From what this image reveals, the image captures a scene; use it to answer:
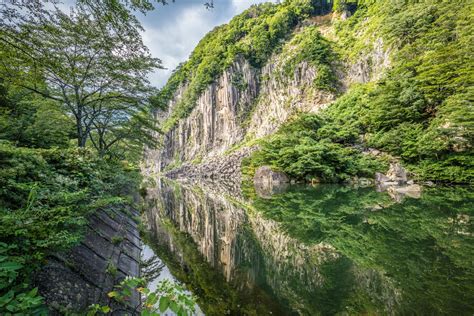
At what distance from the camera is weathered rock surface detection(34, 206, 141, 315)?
109 inches

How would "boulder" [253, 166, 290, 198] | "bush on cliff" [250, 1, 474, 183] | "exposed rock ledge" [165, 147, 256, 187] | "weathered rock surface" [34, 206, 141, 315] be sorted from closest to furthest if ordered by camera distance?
"weathered rock surface" [34, 206, 141, 315], "bush on cliff" [250, 1, 474, 183], "boulder" [253, 166, 290, 198], "exposed rock ledge" [165, 147, 256, 187]

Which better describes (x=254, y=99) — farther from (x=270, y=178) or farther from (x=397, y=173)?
(x=397, y=173)

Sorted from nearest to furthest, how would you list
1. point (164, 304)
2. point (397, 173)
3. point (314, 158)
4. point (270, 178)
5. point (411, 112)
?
point (164, 304), point (397, 173), point (411, 112), point (314, 158), point (270, 178)

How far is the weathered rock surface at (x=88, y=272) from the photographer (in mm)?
2758

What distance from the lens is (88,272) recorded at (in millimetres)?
3592

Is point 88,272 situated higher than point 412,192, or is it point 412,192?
point 412,192

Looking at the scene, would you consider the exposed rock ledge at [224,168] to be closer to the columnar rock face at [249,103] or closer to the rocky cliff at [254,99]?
the rocky cliff at [254,99]

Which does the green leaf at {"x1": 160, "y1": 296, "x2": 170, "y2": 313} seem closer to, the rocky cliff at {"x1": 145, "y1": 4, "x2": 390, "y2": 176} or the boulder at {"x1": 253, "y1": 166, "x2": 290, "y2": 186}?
the boulder at {"x1": 253, "y1": 166, "x2": 290, "y2": 186}

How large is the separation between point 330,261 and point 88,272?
441 cm

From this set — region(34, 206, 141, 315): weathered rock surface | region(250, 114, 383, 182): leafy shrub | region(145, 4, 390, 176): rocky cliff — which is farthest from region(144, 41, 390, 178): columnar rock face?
region(34, 206, 141, 315): weathered rock surface

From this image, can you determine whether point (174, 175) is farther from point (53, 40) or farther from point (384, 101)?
point (53, 40)

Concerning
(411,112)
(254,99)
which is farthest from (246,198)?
(254,99)

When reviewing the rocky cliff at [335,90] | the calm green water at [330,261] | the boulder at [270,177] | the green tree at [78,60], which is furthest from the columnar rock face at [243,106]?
the calm green water at [330,261]

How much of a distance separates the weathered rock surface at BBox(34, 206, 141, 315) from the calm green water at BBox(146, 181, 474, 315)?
1.18 meters
